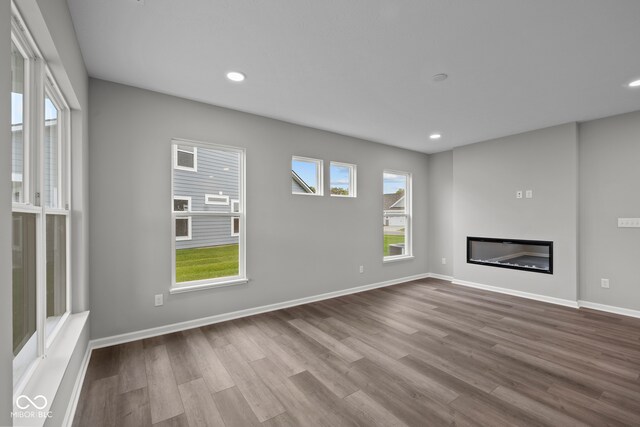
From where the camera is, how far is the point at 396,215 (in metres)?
5.51

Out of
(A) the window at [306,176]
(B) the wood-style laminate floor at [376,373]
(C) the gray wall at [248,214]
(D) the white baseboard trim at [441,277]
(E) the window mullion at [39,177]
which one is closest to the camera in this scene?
(E) the window mullion at [39,177]

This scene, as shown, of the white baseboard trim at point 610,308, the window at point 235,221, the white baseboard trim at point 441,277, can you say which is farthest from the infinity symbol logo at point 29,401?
the white baseboard trim at point 441,277

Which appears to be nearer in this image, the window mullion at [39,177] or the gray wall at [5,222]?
the gray wall at [5,222]

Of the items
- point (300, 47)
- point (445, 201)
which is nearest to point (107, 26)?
point (300, 47)

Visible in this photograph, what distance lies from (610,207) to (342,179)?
3.69 metres

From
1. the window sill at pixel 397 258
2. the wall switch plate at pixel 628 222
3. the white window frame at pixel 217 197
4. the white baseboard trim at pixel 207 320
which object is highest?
the white window frame at pixel 217 197

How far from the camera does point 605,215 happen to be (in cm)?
379

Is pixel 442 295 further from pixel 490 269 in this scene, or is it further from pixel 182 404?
pixel 182 404

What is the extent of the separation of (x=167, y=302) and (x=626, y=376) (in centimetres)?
424

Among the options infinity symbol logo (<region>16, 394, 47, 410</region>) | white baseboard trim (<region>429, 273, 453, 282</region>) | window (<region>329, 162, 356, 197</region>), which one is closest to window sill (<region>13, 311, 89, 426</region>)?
infinity symbol logo (<region>16, 394, 47, 410</region>)

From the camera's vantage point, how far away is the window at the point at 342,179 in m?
4.52

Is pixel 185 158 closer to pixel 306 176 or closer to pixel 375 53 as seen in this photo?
pixel 306 176

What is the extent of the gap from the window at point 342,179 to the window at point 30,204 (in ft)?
Answer: 10.9

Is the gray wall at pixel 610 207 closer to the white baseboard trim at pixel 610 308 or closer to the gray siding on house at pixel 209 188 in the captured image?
the white baseboard trim at pixel 610 308
